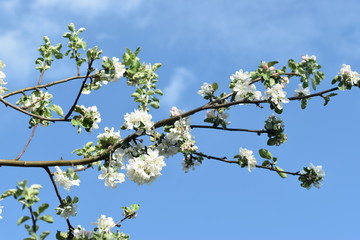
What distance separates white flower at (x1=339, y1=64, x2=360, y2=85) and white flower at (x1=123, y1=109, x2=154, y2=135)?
1704 millimetres

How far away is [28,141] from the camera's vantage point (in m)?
4.94

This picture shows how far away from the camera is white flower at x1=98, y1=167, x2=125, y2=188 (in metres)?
4.56

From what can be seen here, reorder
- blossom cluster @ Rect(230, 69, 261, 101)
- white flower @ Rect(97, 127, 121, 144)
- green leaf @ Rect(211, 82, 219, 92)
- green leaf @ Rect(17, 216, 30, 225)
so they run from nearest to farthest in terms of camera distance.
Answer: green leaf @ Rect(17, 216, 30, 225)
blossom cluster @ Rect(230, 69, 261, 101)
white flower @ Rect(97, 127, 121, 144)
green leaf @ Rect(211, 82, 219, 92)

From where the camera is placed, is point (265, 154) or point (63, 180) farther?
point (265, 154)

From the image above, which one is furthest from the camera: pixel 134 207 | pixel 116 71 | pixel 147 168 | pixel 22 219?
pixel 134 207

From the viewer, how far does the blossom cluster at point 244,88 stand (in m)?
4.69

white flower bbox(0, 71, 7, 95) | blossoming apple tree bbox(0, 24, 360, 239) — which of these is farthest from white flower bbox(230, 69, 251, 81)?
white flower bbox(0, 71, 7, 95)

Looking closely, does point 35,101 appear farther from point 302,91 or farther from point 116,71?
point 302,91

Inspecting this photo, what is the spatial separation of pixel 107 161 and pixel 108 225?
0.59 m

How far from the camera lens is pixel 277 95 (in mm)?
4637

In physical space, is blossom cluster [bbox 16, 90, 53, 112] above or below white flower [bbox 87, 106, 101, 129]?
above

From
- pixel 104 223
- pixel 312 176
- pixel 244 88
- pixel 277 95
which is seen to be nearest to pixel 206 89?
pixel 244 88

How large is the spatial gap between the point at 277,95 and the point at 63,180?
6.50 feet

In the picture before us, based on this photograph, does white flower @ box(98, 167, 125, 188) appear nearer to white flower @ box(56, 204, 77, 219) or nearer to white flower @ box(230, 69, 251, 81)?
white flower @ box(56, 204, 77, 219)
